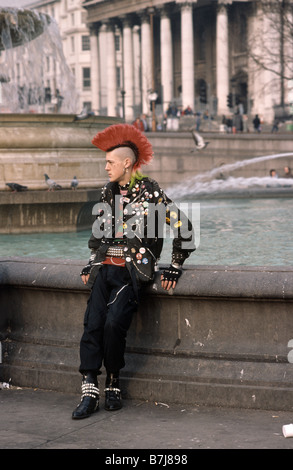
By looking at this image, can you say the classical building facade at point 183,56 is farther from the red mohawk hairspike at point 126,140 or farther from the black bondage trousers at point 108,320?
the black bondage trousers at point 108,320

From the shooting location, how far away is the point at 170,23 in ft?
268

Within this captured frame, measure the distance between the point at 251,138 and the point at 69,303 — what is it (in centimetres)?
3767

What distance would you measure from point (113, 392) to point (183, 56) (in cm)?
7528

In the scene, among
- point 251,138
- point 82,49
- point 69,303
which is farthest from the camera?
point 82,49

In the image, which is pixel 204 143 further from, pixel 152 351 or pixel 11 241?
pixel 152 351

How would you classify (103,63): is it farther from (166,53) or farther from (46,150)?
(46,150)

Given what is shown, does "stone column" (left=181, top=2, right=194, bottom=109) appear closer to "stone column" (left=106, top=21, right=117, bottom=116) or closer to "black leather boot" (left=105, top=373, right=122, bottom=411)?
"stone column" (left=106, top=21, right=117, bottom=116)

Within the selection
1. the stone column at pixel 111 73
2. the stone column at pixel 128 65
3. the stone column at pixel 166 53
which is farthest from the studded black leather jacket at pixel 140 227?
the stone column at pixel 111 73

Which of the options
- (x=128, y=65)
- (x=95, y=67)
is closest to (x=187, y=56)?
(x=128, y=65)

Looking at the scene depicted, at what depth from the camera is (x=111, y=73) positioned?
92312 mm

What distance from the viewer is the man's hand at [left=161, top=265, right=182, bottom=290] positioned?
17.4ft

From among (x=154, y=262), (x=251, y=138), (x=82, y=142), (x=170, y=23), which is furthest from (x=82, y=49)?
(x=154, y=262)

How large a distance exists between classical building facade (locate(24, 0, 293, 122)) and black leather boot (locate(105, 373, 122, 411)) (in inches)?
2498

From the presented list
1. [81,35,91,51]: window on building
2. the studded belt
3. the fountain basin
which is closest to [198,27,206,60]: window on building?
[81,35,91,51]: window on building
